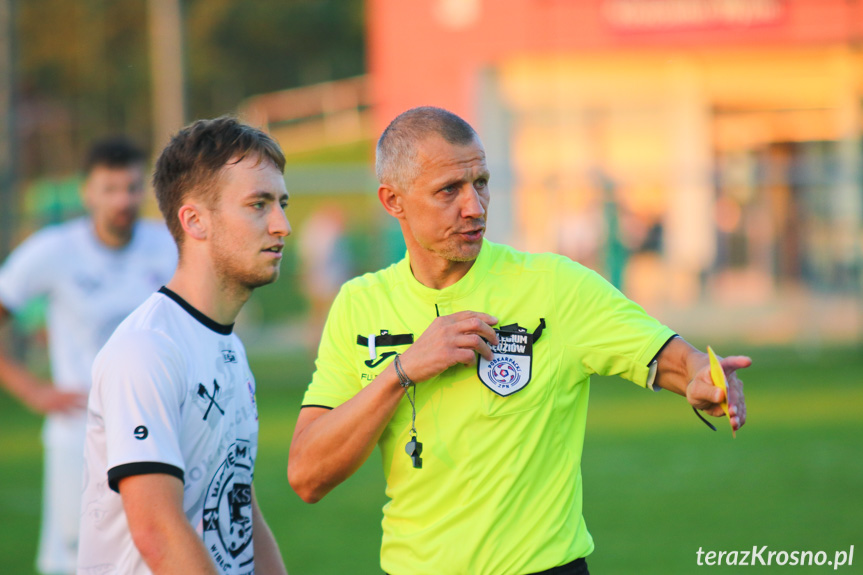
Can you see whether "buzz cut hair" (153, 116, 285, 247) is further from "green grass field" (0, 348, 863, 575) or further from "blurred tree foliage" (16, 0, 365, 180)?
"blurred tree foliage" (16, 0, 365, 180)

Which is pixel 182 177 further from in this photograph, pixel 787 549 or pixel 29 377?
pixel 787 549

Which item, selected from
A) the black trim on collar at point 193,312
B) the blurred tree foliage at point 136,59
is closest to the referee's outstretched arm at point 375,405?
the black trim on collar at point 193,312

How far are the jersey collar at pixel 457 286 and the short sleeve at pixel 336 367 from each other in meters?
0.23

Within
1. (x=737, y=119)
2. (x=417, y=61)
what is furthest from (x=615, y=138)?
(x=417, y=61)

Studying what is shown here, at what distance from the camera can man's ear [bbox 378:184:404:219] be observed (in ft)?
11.0

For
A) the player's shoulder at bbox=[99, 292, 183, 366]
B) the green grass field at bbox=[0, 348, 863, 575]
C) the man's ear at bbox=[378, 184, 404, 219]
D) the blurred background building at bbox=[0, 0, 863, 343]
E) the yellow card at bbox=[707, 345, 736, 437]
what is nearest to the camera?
the player's shoulder at bbox=[99, 292, 183, 366]

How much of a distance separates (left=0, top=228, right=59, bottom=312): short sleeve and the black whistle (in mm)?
3702

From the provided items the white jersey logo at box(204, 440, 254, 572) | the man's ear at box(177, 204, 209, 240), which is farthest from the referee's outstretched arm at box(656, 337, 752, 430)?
the man's ear at box(177, 204, 209, 240)

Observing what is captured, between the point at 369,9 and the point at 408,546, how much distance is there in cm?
4390

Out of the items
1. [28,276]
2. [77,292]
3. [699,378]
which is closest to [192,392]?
[699,378]

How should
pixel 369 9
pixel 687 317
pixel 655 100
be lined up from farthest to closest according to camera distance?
pixel 369 9
pixel 655 100
pixel 687 317

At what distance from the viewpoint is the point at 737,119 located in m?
26.3

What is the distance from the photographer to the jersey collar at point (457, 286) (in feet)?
10.8

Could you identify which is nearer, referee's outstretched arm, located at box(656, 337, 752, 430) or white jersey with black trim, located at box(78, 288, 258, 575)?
white jersey with black trim, located at box(78, 288, 258, 575)
